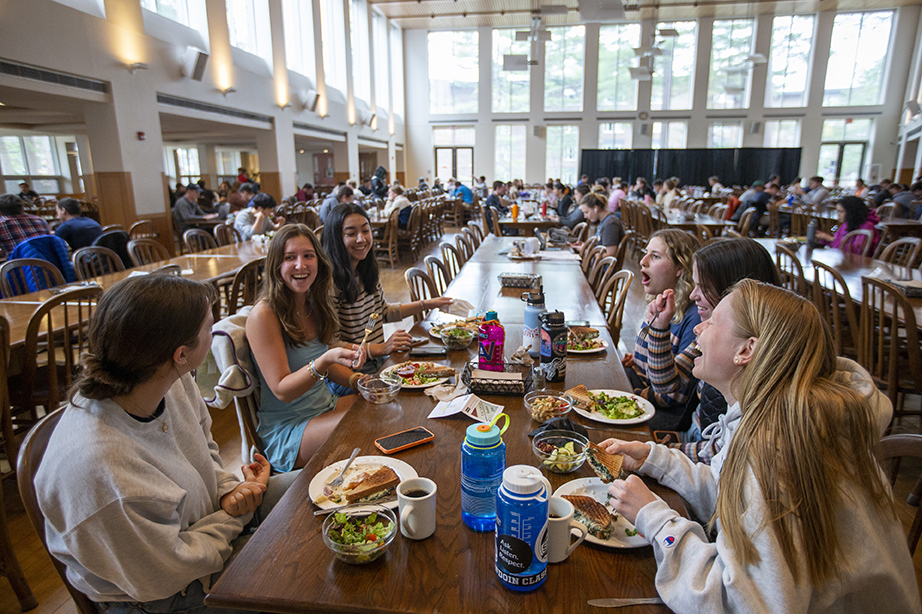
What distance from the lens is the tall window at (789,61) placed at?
14.7 m

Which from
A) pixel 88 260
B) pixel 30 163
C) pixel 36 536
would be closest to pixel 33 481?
pixel 36 536

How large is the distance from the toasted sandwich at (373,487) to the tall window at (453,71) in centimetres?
1748

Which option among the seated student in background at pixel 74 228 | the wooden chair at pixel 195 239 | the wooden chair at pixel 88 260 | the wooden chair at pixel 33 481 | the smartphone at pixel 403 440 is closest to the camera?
the wooden chair at pixel 33 481

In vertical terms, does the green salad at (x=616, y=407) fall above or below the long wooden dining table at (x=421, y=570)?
above

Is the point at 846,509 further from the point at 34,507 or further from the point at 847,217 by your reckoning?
the point at 847,217

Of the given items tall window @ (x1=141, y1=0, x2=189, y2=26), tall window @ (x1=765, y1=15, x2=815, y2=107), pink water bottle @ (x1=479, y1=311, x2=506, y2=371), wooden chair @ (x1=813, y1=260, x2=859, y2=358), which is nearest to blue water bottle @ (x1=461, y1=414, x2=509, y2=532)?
pink water bottle @ (x1=479, y1=311, x2=506, y2=371)

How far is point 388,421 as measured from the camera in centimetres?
141

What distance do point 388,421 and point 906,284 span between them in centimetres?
307

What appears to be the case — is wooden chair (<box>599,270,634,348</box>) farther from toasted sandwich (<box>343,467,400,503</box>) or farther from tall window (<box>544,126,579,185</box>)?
tall window (<box>544,126,579,185</box>)

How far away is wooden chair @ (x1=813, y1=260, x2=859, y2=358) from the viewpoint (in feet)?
8.92

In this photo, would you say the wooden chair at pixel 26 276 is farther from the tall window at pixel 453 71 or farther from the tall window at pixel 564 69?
the tall window at pixel 564 69

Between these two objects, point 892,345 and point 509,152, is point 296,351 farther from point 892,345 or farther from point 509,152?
point 509,152

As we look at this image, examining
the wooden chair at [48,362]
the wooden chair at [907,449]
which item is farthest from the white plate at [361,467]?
the wooden chair at [48,362]

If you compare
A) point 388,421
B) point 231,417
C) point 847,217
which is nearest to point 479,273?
point 231,417
